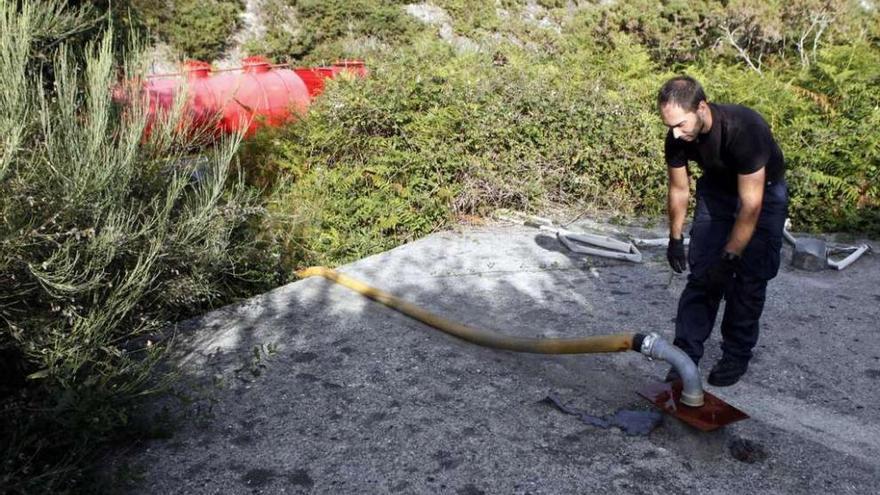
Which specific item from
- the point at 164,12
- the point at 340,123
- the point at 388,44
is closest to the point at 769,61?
the point at 340,123

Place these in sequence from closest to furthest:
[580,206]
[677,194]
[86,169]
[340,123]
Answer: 1. [86,169]
2. [677,194]
3. [340,123]
4. [580,206]

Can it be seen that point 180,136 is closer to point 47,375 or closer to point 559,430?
point 47,375

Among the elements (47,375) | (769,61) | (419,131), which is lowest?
(47,375)

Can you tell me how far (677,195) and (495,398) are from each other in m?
1.48

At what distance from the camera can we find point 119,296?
10.7 ft

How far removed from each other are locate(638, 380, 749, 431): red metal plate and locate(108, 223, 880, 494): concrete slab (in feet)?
0.32

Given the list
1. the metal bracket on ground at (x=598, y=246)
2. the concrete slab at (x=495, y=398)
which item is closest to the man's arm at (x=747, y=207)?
the concrete slab at (x=495, y=398)

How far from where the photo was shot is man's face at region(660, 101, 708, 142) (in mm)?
3023

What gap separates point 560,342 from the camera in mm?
3305

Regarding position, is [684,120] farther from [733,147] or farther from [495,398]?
[495,398]

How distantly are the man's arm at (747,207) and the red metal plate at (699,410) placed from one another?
713 mm

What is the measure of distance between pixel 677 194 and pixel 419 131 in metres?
3.58

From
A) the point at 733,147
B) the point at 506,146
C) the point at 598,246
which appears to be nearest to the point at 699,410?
Result: the point at 733,147

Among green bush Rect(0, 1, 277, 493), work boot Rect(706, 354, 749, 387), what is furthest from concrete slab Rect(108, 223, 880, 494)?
green bush Rect(0, 1, 277, 493)
